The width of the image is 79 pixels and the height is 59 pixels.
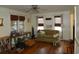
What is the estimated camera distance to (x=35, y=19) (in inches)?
67.7

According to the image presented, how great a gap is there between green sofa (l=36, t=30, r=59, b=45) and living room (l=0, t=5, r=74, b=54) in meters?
0.05

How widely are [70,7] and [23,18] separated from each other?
76 cm

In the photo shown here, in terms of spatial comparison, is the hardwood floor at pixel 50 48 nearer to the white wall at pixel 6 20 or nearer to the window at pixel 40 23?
the window at pixel 40 23

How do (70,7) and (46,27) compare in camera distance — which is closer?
(70,7)

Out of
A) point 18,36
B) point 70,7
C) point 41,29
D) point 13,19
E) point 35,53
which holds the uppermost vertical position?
point 70,7

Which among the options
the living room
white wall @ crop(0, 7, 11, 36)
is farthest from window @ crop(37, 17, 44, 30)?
white wall @ crop(0, 7, 11, 36)

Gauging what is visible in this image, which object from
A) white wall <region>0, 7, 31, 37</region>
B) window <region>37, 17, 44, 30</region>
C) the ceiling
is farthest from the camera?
window <region>37, 17, 44, 30</region>

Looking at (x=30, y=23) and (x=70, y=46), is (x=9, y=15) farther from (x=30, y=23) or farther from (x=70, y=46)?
(x=70, y=46)

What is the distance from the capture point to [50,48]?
5.51 feet

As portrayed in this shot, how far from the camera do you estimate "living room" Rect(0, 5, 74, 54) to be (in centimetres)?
160

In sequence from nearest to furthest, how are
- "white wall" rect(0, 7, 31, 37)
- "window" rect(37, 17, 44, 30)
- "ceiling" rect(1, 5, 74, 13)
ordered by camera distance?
"ceiling" rect(1, 5, 74, 13) < "white wall" rect(0, 7, 31, 37) < "window" rect(37, 17, 44, 30)

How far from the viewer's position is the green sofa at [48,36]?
171 centimetres

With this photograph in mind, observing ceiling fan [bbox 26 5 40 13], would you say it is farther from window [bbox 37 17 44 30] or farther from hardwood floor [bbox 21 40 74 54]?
hardwood floor [bbox 21 40 74 54]
